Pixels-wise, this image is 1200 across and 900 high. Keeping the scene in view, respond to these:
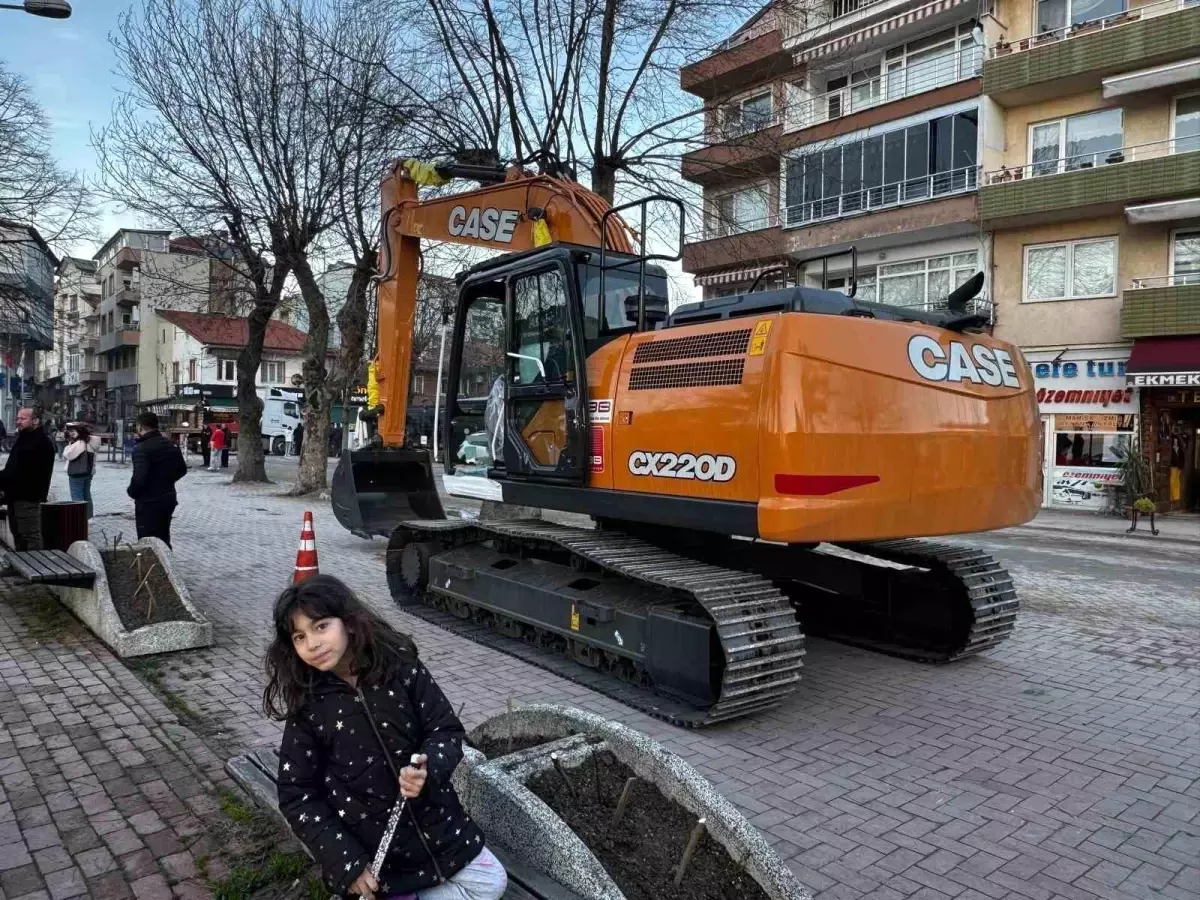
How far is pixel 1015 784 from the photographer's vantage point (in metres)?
4.30

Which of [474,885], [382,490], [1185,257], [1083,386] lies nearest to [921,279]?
[1083,386]

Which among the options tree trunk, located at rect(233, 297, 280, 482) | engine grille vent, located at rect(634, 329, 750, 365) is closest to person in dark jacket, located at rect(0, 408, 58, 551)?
engine grille vent, located at rect(634, 329, 750, 365)

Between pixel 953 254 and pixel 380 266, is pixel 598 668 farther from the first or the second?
pixel 953 254

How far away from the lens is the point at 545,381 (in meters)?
6.24

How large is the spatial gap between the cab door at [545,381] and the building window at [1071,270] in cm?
1800

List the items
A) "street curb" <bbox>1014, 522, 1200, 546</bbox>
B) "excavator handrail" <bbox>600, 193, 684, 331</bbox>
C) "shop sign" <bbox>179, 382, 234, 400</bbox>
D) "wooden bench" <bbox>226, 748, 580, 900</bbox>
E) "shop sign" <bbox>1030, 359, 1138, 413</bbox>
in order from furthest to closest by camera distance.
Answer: "shop sign" <bbox>179, 382, 234, 400</bbox> < "shop sign" <bbox>1030, 359, 1138, 413</bbox> < "street curb" <bbox>1014, 522, 1200, 546</bbox> < "excavator handrail" <bbox>600, 193, 684, 331</bbox> < "wooden bench" <bbox>226, 748, 580, 900</bbox>

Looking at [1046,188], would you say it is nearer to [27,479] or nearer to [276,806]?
[27,479]

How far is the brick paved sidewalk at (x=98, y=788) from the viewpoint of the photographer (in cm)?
320

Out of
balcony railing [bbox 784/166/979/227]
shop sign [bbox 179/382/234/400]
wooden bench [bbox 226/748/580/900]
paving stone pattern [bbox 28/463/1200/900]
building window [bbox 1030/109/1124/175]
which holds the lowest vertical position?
paving stone pattern [bbox 28/463/1200/900]

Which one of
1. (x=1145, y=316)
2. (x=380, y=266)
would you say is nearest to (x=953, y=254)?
(x=1145, y=316)

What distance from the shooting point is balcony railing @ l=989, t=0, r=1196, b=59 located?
18.5 metres

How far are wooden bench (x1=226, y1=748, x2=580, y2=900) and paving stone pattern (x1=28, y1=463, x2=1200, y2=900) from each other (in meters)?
0.48

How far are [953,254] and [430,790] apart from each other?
22.5 metres

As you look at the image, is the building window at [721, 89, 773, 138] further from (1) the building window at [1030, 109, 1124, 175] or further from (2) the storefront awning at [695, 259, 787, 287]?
(1) the building window at [1030, 109, 1124, 175]
